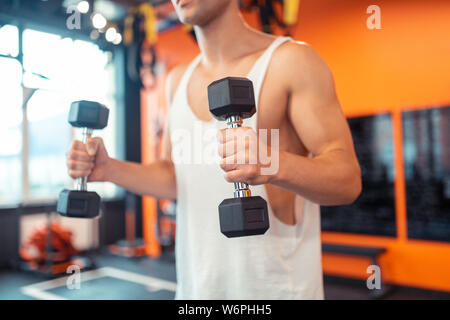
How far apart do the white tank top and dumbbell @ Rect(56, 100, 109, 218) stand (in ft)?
0.62

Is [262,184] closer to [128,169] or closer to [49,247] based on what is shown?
[128,169]

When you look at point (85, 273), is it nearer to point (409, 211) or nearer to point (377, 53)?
point (409, 211)

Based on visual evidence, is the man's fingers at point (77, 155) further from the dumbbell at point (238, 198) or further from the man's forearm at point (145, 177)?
the dumbbell at point (238, 198)

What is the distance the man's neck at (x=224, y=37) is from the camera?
0.83 m

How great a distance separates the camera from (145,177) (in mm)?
981

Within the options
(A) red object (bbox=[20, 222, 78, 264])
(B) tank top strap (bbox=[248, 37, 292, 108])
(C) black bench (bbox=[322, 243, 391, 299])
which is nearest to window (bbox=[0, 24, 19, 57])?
(B) tank top strap (bbox=[248, 37, 292, 108])

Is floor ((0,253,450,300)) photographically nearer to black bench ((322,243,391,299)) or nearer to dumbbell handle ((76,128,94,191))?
black bench ((322,243,391,299))

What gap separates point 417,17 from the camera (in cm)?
116

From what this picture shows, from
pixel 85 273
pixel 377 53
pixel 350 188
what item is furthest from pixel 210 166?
pixel 85 273

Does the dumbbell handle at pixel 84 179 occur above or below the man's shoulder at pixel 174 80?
below

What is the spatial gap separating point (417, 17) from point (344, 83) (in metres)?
2.11

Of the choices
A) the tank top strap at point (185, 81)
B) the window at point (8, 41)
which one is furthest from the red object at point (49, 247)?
the tank top strap at point (185, 81)

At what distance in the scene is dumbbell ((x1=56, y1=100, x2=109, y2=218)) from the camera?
749 millimetres

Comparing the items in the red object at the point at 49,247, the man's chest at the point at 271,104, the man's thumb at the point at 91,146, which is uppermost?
the man's chest at the point at 271,104
